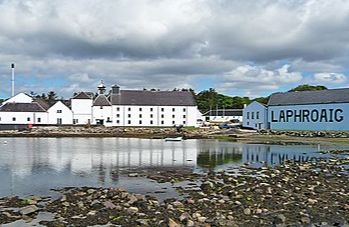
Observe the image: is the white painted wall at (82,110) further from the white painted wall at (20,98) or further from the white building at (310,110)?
the white building at (310,110)

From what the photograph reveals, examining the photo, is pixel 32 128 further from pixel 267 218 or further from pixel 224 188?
pixel 267 218

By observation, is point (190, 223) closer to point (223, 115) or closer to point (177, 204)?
point (177, 204)

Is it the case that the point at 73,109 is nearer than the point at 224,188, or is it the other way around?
the point at 224,188

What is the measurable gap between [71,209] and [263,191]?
25.7 feet

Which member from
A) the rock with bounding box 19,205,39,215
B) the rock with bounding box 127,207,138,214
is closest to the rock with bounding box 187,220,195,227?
the rock with bounding box 127,207,138,214

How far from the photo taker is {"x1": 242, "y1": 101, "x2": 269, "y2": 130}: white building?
87.1 metres

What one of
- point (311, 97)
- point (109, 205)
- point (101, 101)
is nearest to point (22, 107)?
point (101, 101)

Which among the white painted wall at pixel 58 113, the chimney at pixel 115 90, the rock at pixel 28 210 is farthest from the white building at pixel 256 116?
the rock at pixel 28 210

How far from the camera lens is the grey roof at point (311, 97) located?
7475cm

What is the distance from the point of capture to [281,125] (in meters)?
83.1

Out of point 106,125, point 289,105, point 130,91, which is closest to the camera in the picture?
point 289,105

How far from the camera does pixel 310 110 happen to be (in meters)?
78.1

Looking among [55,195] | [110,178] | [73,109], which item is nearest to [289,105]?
[73,109]

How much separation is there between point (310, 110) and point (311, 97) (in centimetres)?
282
